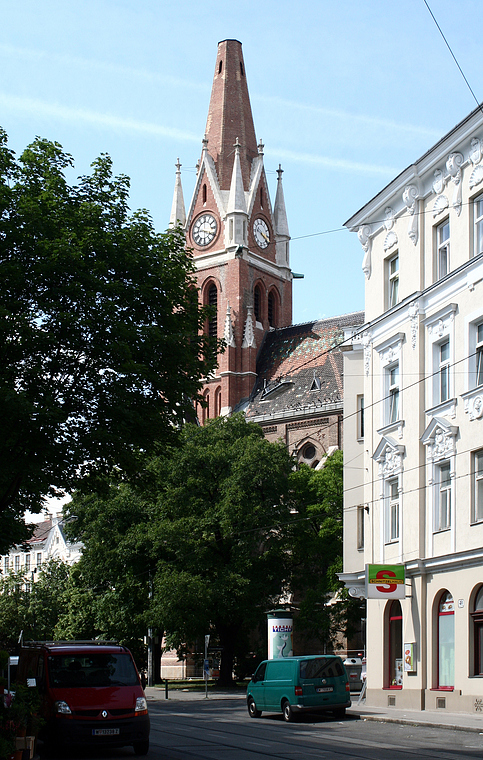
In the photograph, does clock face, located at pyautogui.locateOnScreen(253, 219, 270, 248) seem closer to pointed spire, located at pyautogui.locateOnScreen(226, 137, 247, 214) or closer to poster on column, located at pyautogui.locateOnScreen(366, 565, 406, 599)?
pointed spire, located at pyautogui.locateOnScreen(226, 137, 247, 214)

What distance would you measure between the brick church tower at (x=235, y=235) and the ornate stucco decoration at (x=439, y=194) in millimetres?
43678

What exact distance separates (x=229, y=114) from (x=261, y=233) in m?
9.56

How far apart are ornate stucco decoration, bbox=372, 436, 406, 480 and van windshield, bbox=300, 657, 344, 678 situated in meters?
6.09

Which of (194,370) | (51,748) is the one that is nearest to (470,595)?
(194,370)

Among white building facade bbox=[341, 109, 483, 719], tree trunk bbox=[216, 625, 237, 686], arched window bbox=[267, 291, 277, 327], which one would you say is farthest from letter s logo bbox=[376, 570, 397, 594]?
arched window bbox=[267, 291, 277, 327]

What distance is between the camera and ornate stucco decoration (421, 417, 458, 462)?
25.5 metres

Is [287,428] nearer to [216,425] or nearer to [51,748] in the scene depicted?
[216,425]

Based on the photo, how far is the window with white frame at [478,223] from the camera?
25234 millimetres

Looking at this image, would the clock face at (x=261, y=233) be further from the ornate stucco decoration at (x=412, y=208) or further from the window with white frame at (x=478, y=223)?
the window with white frame at (x=478, y=223)

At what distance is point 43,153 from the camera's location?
70.5ft

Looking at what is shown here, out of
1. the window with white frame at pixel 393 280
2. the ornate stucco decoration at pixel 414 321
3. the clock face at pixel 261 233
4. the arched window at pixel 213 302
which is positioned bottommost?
the ornate stucco decoration at pixel 414 321

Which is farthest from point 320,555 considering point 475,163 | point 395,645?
point 475,163

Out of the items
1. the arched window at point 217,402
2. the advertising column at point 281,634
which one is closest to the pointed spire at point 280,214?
the arched window at point 217,402

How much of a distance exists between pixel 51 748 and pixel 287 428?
164ft
